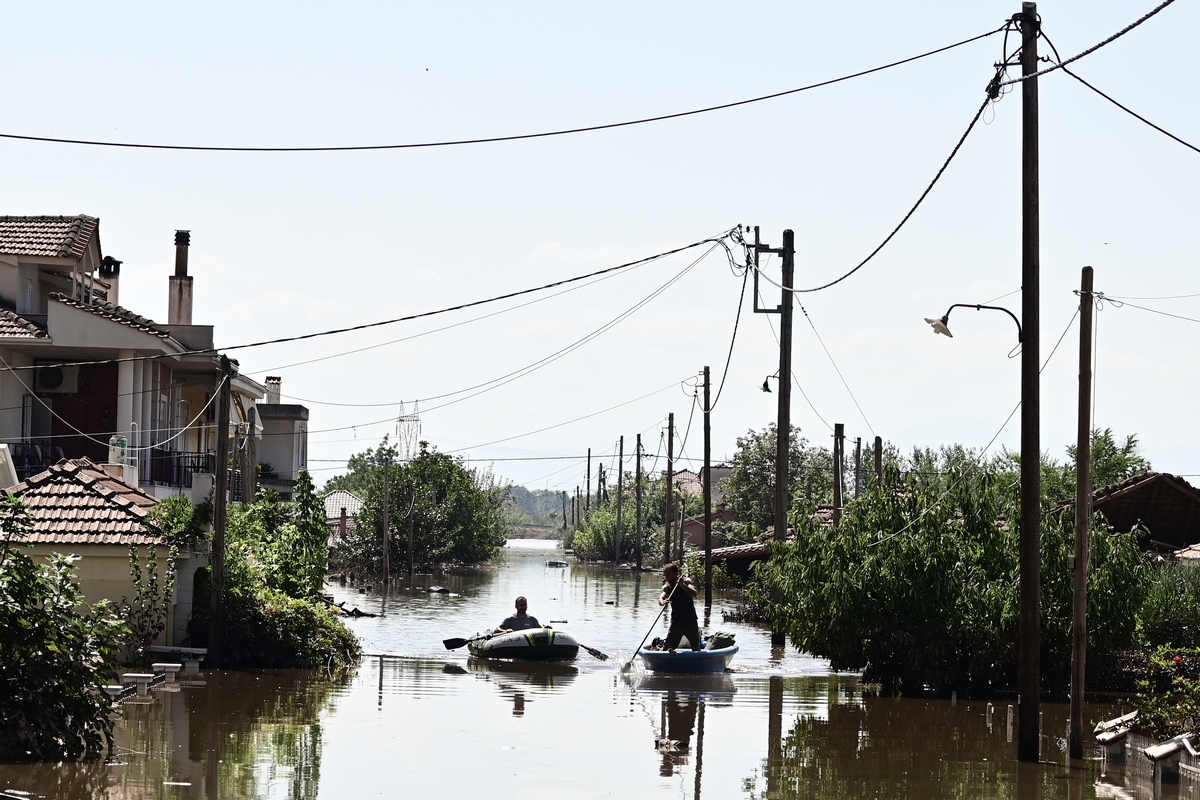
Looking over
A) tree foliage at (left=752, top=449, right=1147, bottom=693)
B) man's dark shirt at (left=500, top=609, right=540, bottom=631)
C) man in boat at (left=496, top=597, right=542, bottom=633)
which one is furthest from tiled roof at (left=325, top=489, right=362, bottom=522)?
tree foliage at (left=752, top=449, right=1147, bottom=693)

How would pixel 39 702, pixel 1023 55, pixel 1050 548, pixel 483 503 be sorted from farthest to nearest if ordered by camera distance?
pixel 483 503, pixel 1050 548, pixel 1023 55, pixel 39 702

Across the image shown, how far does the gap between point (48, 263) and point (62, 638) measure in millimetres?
20939

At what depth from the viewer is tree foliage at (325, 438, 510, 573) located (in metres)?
66.0

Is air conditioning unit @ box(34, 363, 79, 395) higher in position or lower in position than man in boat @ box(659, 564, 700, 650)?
higher

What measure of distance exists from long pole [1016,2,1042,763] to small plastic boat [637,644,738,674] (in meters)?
10.5

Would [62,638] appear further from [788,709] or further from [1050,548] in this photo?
[1050,548]

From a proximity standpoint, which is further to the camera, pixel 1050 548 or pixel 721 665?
pixel 721 665

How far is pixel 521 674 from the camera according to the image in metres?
26.0

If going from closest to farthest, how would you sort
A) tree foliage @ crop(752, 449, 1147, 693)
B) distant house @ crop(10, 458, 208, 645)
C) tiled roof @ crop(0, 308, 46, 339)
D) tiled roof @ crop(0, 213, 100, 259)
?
tree foliage @ crop(752, 449, 1147, 693) → distant house @ crop(10, 458, 208, 645) → tiled roof @ crop(0, 308, 46, 339) → tiled roof @ crop(0, 213, 100, 259)

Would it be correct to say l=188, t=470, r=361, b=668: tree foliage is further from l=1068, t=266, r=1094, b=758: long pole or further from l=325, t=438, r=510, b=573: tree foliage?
l=325, t=438, r=510, b=573: tree foliage

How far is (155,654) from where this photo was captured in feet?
76.7

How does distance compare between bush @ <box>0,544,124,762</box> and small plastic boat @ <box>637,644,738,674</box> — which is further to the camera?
small plastic boat @ <box>637,644,738,674</box>

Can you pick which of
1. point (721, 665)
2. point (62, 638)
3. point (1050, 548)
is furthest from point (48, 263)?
point (1050, 548)

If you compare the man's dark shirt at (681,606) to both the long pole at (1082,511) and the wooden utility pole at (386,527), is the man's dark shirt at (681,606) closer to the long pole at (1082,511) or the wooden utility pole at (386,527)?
the long pole at (1082,511)
